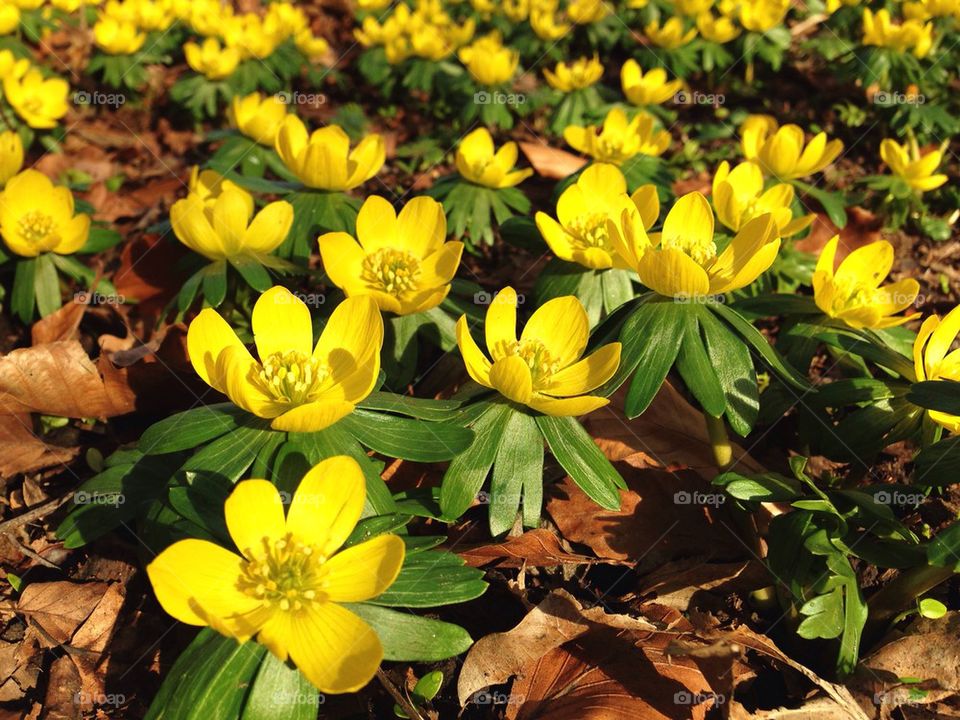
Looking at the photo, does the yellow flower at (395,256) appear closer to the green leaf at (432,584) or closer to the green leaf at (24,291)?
the green leaf at (432,584)

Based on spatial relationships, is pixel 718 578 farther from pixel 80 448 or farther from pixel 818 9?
pixel 818 9

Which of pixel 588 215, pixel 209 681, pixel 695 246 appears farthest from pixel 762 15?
pixel 209 681

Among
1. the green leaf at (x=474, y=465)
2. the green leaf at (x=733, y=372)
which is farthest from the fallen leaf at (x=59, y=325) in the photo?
the green leaf at (x=733, y=372)

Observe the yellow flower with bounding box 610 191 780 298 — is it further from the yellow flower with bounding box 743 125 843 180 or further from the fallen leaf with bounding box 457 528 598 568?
the yellow flower with bounding box 743 125 843 180

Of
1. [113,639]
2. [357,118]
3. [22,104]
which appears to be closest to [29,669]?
[113,639]

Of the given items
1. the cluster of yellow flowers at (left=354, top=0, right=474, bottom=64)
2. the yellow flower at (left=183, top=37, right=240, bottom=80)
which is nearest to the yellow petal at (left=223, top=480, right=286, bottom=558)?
the yellow flower at (left=183, top=37, right=240, bottom=80)

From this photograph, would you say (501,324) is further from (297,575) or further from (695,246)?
(297,575)
